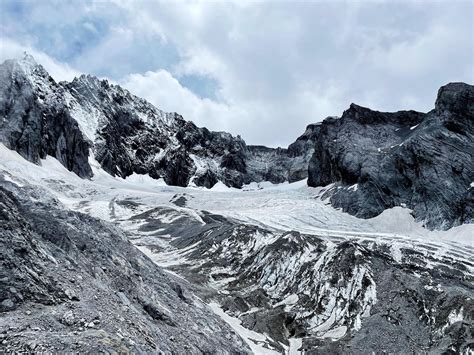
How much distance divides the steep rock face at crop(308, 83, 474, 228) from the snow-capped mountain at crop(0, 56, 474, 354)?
0.39m

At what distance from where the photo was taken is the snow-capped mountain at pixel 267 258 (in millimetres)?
19750

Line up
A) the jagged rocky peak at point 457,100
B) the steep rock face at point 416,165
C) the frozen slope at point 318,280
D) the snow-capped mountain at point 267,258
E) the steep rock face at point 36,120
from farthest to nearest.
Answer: the steep rock face at point 36,120
the jagged rocky peak at point 457,100
the steep rock face at point 416,165
the frozen slope at point 318,280
the snow-capped mountain at point 267,258

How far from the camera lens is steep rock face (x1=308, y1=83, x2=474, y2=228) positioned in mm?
109125

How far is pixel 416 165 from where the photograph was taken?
11881cm

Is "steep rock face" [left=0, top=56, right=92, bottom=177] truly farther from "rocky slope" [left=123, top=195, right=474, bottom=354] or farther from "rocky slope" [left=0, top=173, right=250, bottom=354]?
"rocky slope" [left=0, top=173, right=250, bottom=354]

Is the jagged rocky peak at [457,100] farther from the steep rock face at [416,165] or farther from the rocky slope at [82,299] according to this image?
the rocky slope at [82,299]

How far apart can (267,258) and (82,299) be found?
3747cm

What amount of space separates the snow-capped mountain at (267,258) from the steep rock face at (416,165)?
15.5 inches

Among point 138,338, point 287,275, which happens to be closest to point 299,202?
point 287,275

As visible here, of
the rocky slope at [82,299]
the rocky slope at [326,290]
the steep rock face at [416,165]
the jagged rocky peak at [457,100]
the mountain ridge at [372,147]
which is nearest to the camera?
the rocky slope at [82,299]

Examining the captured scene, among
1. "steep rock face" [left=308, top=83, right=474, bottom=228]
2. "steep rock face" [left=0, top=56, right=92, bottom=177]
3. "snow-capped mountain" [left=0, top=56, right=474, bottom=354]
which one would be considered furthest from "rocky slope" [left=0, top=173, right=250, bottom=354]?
"steep rock face" [left=0, top=56, right=92, bottom=177]

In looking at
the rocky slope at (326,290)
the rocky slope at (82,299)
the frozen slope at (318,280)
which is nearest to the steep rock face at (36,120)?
the frozen slope at (318,280)

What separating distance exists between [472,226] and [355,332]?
237 feet

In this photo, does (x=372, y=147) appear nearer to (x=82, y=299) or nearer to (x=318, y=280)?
(x=318, y=280)
